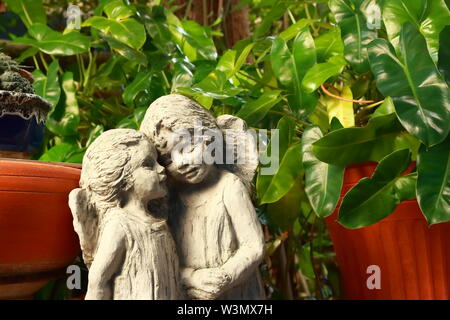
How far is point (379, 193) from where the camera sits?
1.21m

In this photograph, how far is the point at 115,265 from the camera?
36.2 inches

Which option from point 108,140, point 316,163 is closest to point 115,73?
point 316,163

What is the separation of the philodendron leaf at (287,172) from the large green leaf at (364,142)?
14cm

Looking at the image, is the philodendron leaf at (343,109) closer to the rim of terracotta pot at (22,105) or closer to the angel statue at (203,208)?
the angel statue at (203,208)

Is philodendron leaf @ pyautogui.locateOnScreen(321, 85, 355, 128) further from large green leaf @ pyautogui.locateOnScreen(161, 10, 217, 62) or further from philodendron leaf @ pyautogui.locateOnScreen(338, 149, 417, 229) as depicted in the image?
large green leaf @ pyautogui.locateOnScreen(161, 10, 217, 62)

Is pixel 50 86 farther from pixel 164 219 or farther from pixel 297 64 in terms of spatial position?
pixel 164 219

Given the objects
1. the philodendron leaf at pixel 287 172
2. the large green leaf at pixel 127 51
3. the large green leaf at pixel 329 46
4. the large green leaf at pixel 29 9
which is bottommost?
the philodendron leaf at pixel 287 172

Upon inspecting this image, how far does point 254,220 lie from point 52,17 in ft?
7.31

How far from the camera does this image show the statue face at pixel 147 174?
0.94 meters

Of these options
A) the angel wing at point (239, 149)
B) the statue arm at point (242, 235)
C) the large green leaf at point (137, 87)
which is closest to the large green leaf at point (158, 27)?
the large green leaf at point (137, 87)

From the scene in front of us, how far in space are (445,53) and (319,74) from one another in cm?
28

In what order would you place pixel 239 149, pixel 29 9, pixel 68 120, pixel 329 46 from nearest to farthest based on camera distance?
pixel 239 149, pixel 329 46, pixel 68 120, pixel 29 9

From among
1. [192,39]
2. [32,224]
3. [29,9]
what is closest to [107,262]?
[32,224]

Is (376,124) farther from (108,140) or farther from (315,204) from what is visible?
(108,140)
